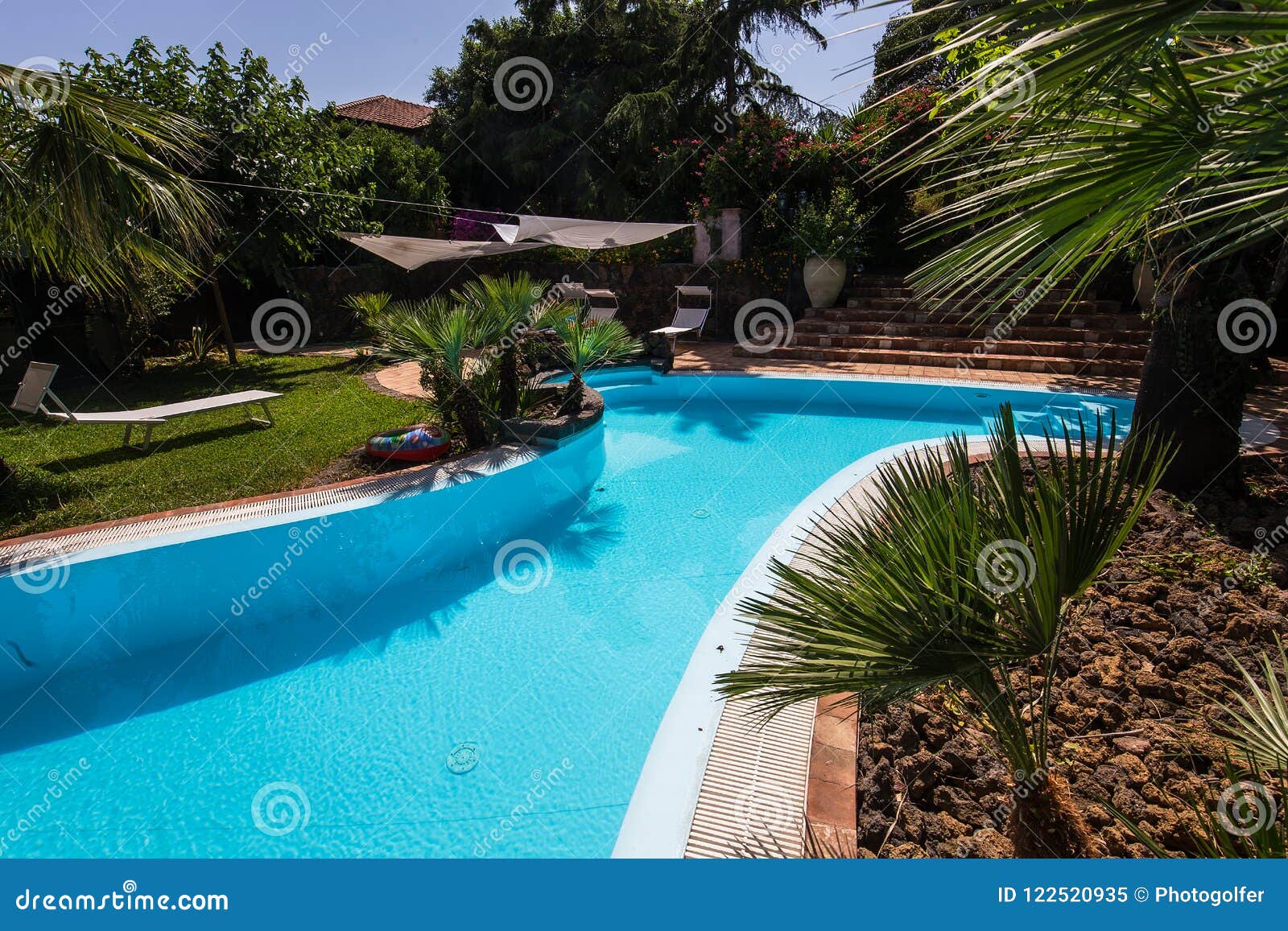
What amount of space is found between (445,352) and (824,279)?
29.1ft

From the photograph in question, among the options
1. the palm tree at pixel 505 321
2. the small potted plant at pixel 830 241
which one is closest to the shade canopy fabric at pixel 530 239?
the palm tree at pixel 505 321

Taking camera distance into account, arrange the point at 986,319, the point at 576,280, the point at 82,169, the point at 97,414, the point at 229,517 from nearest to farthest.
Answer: the point at 82,169 → the point at 229,517 → the point at 97,414 → the point at 986,319 → the point at 576,280

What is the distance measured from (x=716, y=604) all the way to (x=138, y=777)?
135 inches

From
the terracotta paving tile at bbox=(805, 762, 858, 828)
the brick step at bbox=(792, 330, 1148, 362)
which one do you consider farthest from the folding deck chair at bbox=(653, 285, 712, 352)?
the terracotta paving tile at bbox=(805, 762, 858, 828)

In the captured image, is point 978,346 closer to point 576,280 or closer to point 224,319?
point 576,280

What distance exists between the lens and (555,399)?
781 centimetres

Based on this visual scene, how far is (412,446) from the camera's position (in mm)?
6375

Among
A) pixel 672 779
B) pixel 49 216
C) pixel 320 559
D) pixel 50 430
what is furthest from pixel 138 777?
pixel 50 430

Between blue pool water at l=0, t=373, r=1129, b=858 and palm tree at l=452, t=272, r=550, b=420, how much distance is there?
110 centimetres

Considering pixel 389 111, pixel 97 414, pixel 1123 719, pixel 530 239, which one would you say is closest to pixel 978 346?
pixel 530 239

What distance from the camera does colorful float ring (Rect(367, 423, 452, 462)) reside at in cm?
637

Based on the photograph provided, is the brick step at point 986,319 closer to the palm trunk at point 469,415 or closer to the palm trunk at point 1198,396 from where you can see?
the palm trunk at point 1198,396
